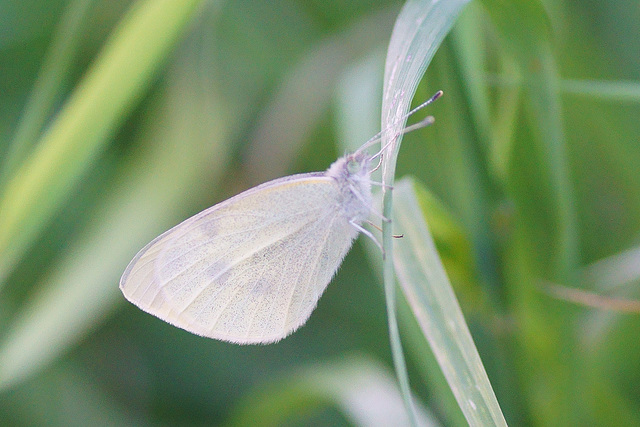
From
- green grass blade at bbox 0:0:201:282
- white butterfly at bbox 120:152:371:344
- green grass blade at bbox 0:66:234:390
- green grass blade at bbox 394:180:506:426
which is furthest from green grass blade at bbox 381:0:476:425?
green grass blade at bbox 0:66:234:390

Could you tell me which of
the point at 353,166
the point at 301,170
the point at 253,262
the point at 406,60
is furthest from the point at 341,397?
the point at 301,170

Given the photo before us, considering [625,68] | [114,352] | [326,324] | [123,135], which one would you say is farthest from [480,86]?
[114,352]

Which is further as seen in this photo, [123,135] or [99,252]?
[123,135]

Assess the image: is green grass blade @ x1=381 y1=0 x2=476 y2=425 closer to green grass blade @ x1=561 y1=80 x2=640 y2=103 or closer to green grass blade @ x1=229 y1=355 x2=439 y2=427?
green grass blade @ x1=561 y1=80 x2=640 y2=103

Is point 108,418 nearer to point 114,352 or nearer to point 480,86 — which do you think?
point 114,352

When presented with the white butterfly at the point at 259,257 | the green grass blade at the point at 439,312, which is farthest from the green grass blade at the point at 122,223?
the green grass blade at the point at 439,312

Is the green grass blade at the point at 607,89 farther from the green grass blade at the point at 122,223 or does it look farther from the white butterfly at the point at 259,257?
the green grass blade at the point at 122,223

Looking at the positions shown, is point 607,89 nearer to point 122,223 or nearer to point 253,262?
point 253,262

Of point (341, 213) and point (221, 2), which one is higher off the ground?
point (221, 2)
